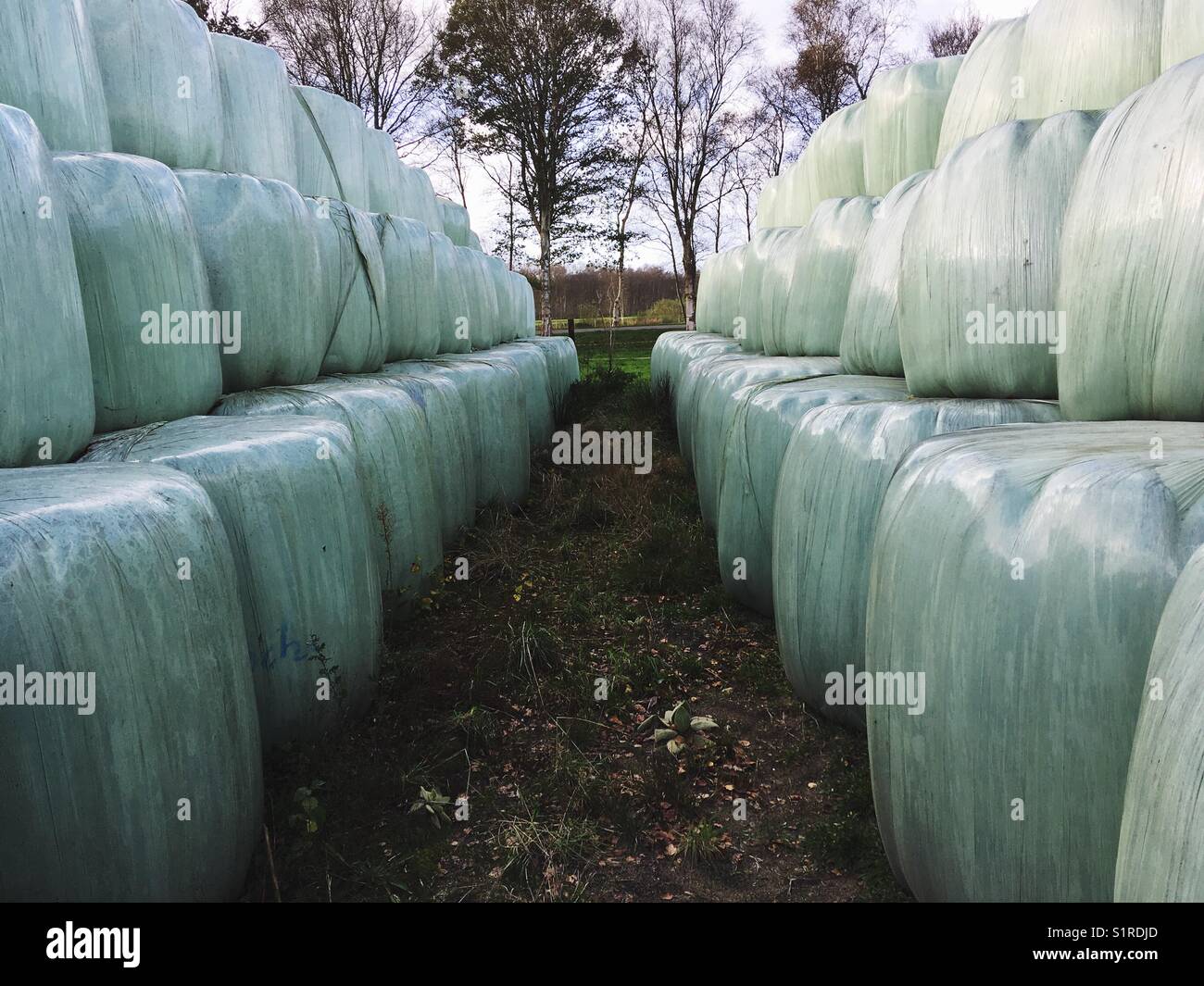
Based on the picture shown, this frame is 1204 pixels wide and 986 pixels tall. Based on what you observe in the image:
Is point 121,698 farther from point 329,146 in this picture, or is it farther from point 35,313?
point 329,146

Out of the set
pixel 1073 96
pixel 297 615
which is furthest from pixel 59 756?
pixel 1073 96

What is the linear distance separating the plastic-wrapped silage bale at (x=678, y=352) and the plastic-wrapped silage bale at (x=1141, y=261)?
3.30 meters

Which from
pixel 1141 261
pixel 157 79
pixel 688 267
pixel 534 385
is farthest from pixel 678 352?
pixel 688 267

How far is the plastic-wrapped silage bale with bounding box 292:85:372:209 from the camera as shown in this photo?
11.8ft

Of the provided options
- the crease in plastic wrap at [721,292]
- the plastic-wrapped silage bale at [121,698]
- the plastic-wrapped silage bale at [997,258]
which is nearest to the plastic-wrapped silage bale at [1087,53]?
the plastic-wrapped silage bale at [997,258]

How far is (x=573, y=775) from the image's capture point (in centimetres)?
193

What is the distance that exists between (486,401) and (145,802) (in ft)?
10.2

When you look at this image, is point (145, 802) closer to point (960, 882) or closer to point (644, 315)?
point (960, 882)

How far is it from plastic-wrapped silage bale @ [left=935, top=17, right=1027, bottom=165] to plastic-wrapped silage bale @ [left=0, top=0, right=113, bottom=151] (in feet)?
6.95

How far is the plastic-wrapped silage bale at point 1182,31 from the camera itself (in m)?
1.54

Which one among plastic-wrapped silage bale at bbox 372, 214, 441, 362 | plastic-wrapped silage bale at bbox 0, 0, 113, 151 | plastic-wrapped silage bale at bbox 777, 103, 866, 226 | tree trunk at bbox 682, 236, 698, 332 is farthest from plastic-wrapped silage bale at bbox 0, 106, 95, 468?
tree trunk at bbox 682, 236, 698, 332

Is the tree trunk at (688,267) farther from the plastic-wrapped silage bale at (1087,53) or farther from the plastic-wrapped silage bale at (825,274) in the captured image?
the plastic-wrapped silage bale at (1087,53)

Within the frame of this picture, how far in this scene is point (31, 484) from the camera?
4.13ft

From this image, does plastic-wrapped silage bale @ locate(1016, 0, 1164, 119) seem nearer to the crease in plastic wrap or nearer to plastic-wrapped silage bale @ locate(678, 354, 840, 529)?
plastic-wrapped silage bale @ locate(678, 354, 840, 529)
